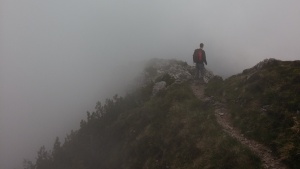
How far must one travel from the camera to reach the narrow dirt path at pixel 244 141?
14977 mm

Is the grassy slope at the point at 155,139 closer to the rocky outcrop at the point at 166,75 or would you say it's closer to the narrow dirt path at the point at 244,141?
the narrow dirt path at the point at 244,141

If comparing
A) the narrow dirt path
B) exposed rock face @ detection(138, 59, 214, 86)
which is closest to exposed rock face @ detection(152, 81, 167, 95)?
exposed rock face @ detection(138, 59, 214, 86)

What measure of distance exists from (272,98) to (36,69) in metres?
194

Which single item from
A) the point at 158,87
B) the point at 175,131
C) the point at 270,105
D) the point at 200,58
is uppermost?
the point at 200,58

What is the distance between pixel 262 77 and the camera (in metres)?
21.9

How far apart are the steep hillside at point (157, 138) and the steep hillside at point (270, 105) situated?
1.34 m

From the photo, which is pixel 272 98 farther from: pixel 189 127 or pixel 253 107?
pixel 189 127

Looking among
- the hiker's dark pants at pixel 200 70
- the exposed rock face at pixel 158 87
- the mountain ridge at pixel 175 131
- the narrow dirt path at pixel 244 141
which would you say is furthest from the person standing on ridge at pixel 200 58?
the narrow dirt path at pixel 244 141

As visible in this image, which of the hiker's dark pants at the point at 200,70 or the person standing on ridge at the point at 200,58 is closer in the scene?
the person standing on ridge at the point at 200,58

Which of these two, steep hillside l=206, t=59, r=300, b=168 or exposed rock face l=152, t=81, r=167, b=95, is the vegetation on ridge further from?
steep hillside l=206, t=59, r=300, b=168

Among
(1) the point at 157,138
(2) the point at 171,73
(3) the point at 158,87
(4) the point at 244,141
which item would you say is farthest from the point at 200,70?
(4) the point at 244,141

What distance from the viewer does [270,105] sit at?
18938 mm

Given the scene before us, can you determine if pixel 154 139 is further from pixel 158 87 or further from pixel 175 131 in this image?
pixel 158 87

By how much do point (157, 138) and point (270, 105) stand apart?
27.0 ft
